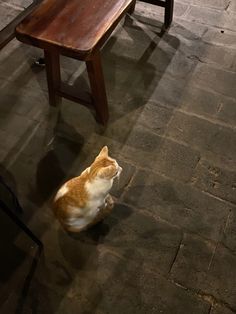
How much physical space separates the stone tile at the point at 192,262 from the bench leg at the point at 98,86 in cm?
104

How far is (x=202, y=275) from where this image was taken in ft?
5.87

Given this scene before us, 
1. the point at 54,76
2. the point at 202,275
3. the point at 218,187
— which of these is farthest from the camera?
the point at 54,76

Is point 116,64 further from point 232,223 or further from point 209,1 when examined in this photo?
point 232,223

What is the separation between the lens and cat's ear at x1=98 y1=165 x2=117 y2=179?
1589mm

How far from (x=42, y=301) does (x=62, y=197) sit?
0.58m

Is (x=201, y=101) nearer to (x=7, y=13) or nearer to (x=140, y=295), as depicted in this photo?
(x=140, y=295)


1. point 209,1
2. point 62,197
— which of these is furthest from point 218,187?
point 209,1

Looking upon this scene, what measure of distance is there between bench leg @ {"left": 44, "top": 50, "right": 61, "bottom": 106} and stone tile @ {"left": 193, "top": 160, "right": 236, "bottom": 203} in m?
1.19

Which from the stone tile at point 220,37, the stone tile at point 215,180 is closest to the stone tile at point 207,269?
the stone tile at point 215,180

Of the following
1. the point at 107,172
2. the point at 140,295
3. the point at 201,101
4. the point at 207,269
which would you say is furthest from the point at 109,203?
the point at 201,101

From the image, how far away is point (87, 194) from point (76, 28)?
100 centimetres

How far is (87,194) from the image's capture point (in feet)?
5.47

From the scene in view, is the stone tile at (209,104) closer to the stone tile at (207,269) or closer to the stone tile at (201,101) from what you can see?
the stone tile at (201,101)

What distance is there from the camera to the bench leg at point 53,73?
226 centimetres
